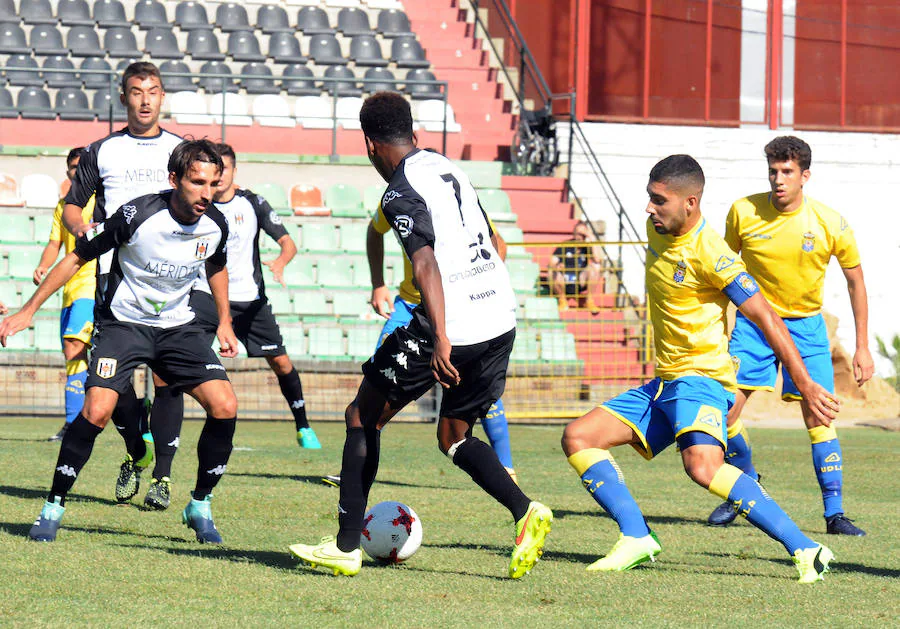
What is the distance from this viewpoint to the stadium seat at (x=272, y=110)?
19219mm

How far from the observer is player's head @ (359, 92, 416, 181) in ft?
16.8

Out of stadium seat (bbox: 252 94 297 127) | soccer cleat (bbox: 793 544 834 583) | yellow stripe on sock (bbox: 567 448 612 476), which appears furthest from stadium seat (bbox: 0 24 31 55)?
soccer cleat (bbox: 793 544 834 583)

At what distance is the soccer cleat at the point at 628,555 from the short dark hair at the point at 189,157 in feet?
8.14

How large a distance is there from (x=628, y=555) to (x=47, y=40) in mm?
16687

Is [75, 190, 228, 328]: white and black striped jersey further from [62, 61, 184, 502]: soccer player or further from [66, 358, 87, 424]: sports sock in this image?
[66, 358, 87, 424]: sports sock

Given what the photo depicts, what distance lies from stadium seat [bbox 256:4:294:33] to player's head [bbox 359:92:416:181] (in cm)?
1670

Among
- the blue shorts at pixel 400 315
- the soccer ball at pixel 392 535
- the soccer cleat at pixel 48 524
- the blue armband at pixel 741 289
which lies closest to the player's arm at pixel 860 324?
the blue armband at pixel 741 289

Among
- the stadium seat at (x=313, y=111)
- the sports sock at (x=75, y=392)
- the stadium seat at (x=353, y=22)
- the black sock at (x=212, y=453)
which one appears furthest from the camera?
the stadium seat at (x=353, y=22)

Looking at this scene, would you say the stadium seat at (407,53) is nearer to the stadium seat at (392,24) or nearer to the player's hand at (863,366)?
the stadium seat at (392,24)

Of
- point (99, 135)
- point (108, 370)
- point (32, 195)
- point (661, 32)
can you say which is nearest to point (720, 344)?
point (108, 370)

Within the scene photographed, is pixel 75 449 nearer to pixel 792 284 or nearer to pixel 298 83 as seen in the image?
pixel 792 284

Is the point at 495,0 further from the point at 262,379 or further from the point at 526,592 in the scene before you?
the point at 526,592

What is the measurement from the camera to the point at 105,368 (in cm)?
590

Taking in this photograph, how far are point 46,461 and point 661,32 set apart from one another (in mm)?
15016
